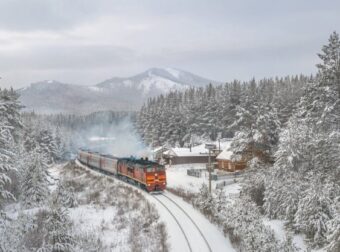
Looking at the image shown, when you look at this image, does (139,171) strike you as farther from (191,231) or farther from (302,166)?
(302,166)

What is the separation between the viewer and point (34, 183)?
123ft

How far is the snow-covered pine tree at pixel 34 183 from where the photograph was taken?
36797 millimetres

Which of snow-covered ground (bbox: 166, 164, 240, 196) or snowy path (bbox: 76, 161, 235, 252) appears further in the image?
snow-covered ground (bbox: 166, 164, 240, 196)

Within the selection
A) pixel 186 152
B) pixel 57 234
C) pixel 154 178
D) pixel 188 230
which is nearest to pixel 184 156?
pixel 186 152

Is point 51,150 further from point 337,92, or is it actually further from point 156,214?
point 337,92

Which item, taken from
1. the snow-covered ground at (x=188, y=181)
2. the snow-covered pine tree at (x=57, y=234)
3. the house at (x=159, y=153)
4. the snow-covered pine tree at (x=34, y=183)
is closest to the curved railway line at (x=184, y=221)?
the snow-covered pine tree at (x=57, y=234)

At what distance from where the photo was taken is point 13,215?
1298 inches

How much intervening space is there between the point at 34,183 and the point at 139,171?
425 inches

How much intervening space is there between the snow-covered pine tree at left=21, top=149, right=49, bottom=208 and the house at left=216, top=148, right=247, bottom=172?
31275 mm

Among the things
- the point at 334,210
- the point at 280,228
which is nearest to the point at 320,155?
the point at 334,210

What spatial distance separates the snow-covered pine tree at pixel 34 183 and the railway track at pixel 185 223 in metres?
10.5

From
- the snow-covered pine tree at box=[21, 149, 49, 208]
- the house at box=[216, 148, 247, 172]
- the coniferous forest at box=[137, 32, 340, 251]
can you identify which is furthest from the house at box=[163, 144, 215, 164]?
the snow-covered pine tree at box=[21, 149, 49, 208]

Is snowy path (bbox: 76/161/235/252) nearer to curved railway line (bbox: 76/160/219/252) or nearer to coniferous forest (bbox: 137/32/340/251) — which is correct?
curved railway line (bbox: 76/160/219/252)

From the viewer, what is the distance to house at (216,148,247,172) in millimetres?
62525
